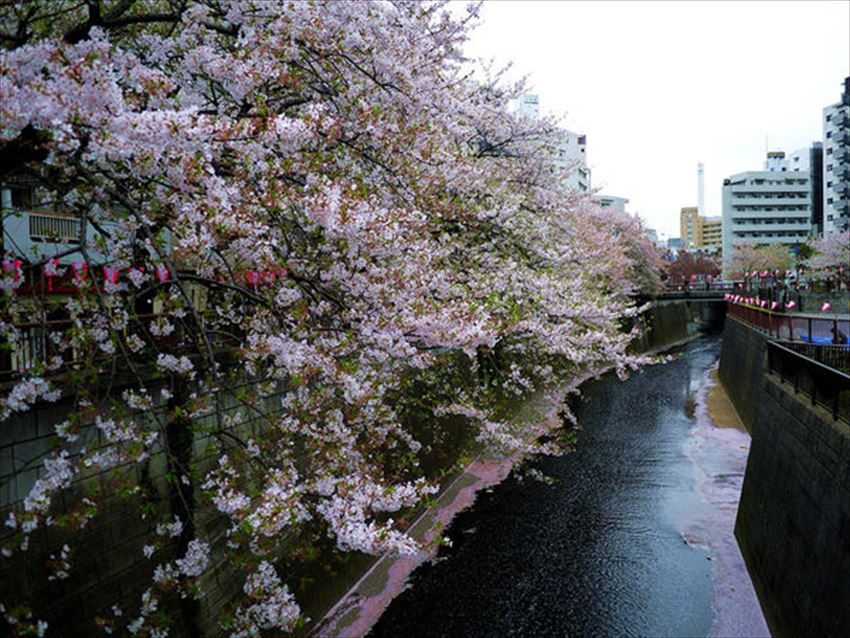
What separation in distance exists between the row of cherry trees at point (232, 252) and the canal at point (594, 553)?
382cm

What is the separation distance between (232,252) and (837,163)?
95.8m

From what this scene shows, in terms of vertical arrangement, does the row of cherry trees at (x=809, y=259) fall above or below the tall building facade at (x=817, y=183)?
below

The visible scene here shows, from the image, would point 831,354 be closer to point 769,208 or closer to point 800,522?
point 800,522

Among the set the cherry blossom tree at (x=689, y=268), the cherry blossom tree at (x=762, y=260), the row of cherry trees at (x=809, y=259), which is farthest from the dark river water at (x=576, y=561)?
the cherry blossom tree at (x=689, y=268)

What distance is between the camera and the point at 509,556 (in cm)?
1392

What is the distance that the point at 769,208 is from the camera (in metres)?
110

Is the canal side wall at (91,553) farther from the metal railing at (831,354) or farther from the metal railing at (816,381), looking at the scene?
the metal railing at (831,354)

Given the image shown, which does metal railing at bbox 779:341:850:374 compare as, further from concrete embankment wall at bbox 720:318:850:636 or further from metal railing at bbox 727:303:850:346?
metal railing at bbox 727:303:850:346

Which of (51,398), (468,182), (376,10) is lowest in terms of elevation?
→ (51,398)

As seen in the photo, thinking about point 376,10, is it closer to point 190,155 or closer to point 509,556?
point 190,155

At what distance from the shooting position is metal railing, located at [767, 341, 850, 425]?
9.59 metres

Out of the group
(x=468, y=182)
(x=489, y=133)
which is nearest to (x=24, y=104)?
(x=468, y=182)

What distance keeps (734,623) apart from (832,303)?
3455 centimetres

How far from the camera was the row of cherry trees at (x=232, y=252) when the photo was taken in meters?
5.04
